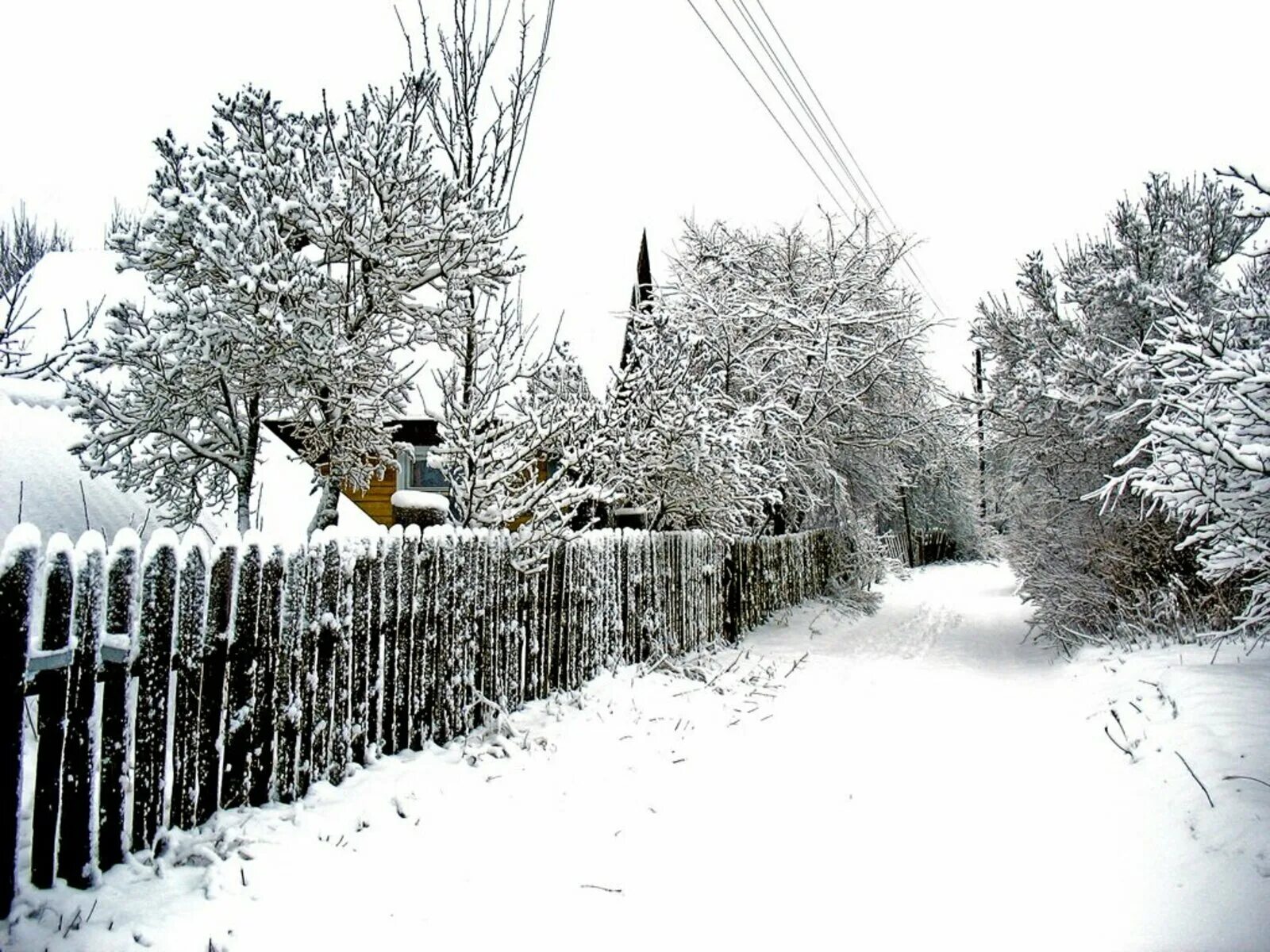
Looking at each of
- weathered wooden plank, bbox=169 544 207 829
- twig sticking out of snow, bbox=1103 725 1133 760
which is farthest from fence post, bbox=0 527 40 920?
twig sticking out of snow, bbox=1103 725 1133 760

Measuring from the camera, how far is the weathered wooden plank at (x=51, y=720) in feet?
9.34

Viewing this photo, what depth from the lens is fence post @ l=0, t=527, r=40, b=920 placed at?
8.84ft

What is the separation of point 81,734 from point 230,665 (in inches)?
29.5

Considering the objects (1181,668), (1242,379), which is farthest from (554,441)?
(1181,668)

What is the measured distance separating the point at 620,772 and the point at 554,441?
3149mm

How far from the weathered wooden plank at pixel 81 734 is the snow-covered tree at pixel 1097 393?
8028 mm

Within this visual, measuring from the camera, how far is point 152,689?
3266 mm

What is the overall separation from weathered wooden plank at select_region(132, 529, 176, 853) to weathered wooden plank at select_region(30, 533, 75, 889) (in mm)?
334

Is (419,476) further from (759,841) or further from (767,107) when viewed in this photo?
(759,841)

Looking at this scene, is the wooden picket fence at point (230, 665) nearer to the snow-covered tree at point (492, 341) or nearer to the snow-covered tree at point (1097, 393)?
the snow-covered tree at point (492, 341)

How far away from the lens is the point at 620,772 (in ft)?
16.1

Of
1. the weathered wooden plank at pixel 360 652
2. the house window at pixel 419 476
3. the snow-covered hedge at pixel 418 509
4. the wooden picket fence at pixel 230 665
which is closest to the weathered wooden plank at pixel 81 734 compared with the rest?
the wooden picket fence at pixel 230 665

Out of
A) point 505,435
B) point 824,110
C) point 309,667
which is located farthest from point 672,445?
point 824,110

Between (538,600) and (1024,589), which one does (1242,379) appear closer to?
(538,600)
